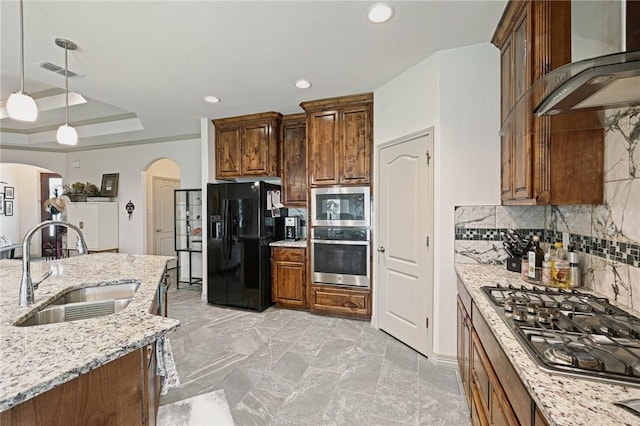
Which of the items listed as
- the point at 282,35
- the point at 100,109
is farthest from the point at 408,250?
the point at 100,109

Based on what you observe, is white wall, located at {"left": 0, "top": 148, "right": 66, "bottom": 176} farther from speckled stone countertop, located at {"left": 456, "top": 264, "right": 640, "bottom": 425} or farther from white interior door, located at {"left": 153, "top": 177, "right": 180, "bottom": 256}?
speckled stone countertop, located at {"left": 456, "top": 264, "right": 640, "bottom": 425}

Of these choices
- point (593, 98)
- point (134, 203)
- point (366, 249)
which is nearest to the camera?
point (593, 98)

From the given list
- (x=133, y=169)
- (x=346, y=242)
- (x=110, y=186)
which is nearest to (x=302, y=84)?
(x=346, y=242)

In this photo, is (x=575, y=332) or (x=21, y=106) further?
(x=21, y=106)

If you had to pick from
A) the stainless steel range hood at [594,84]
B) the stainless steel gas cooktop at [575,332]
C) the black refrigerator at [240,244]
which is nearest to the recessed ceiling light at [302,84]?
the black refrigerator at [240,244]

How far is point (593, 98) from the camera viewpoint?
1.07 meters

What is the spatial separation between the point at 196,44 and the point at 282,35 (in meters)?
0.73

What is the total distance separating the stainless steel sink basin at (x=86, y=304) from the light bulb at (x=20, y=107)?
1196 mm

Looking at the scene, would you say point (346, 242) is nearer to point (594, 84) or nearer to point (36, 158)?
point (594, 84)

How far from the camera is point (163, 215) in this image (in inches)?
257

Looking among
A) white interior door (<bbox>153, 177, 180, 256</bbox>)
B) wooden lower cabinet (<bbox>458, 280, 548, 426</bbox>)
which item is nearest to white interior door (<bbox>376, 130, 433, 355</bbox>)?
wooden lower cabinet (<bbox>458, 280, 548, 426</bbox>)

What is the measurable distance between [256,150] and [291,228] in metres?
1.25

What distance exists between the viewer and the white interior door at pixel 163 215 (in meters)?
6.35

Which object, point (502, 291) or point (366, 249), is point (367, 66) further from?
point (502, 291)
